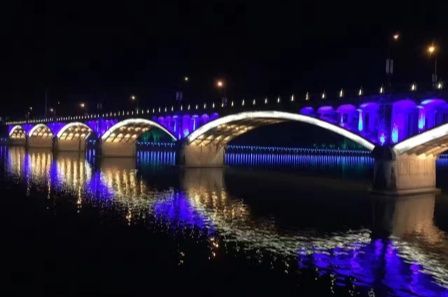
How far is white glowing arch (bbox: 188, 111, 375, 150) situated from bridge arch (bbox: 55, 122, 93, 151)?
54369 mm

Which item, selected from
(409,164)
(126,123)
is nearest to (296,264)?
(409,164)

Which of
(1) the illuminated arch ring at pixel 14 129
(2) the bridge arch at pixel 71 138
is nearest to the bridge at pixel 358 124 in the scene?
(2) the bridge arch at pixel 71 138

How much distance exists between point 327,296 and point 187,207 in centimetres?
1980

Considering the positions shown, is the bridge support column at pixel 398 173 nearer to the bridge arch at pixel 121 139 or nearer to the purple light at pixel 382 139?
the purple light at pixel 382 139

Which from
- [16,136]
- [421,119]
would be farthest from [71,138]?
[421,119]

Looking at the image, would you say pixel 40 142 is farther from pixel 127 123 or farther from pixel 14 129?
pixel 127 123

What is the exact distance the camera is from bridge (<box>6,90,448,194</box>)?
41375 millimetres

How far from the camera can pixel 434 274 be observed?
21.0m

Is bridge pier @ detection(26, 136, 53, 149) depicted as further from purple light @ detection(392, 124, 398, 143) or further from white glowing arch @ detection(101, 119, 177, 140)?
purple light @ detection(392, 124, 398, 143)

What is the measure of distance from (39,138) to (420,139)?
117713mm

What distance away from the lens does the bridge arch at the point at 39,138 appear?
13750 cm

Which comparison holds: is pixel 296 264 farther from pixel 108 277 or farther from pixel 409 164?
pixel 409 164

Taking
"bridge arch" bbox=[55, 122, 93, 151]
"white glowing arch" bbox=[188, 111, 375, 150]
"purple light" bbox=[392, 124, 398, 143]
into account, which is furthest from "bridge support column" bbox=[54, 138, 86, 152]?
"purple light" bbox=[392, 124, 398, 143]

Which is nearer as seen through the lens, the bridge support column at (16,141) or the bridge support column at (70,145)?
the bridge support column at (70,145)
